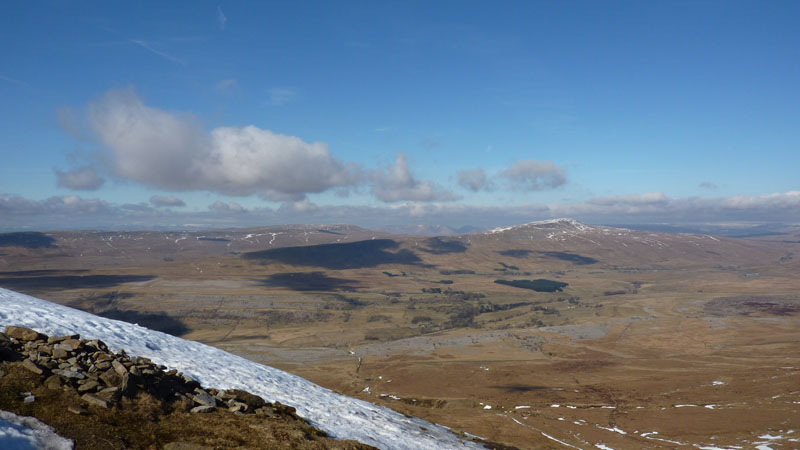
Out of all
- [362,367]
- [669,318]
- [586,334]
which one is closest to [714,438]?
[362,367]

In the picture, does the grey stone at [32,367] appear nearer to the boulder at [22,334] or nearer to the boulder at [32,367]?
the boulder at [32,367]

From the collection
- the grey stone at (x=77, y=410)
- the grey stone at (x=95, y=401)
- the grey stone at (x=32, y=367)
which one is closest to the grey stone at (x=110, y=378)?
the grey stone at (x=95, y=401)

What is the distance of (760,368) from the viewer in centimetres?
8906

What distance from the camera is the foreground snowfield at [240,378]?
21.8 metres

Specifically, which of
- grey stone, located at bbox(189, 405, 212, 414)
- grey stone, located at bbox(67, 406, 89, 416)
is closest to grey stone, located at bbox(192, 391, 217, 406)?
grey stone, located at bbox(189, 405, 212, 414)

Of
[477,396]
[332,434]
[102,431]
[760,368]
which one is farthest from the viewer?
[760,368]

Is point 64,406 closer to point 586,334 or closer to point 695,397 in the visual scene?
point 695,397

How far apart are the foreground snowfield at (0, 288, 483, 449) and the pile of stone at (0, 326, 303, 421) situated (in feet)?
7.06

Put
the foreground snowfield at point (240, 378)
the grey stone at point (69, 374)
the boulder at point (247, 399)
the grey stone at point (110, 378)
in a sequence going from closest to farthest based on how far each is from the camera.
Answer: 1. the grey stone at point (69, 374)
2. the grey stone at point (110, 378)
3. the boulder at point (247, 399)
4. the foreground snowfield at point (240, 378)

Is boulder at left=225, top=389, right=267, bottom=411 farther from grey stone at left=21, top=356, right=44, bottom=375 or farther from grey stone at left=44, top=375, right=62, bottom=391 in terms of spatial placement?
grey stone at left=21, top=356, right=44, bottom=375

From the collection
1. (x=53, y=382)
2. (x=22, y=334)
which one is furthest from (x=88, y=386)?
(x=22, y=334)

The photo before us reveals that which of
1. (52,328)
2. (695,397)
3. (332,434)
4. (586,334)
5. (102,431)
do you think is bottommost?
(586,334)

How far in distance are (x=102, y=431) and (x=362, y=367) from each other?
99390 mm

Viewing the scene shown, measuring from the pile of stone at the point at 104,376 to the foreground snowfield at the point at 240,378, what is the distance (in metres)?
2.15
